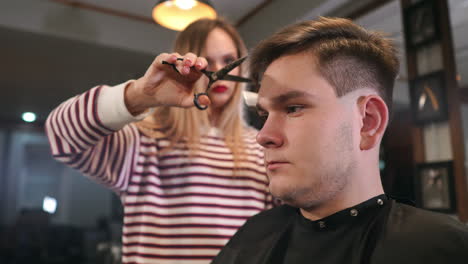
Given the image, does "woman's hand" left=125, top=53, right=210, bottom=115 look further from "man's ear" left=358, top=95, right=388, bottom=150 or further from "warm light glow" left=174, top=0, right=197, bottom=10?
"warm light glow" left=174, top=0, right=197, bottom=10

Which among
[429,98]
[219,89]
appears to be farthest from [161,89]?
[429,98]

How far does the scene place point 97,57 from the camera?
41.9 inches

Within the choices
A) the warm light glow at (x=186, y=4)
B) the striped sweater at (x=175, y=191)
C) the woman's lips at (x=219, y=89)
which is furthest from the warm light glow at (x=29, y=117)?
the warm light glow at (x=186, y=4)

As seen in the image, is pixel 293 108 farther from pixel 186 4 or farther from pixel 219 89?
pixel 186 4

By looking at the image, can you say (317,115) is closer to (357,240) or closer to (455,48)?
(357,240)

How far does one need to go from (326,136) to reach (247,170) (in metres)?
0.48

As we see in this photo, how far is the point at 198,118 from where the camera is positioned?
1.22m

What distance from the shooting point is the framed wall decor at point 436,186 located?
2.39 metres

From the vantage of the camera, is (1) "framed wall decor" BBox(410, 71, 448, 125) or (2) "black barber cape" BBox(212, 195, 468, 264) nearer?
(2) "black barber cape" BBox(212, 195, 468, 264)

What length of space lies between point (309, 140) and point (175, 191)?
55cm

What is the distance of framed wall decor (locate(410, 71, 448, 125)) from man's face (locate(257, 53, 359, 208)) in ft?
6.24

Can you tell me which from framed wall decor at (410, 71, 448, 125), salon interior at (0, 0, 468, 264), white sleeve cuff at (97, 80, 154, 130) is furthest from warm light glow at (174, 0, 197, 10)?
framed wall decor at (410, 71, 448, 125)

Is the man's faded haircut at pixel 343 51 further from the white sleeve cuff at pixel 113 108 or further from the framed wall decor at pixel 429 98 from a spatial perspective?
the framed wall decor at pixel 429 98

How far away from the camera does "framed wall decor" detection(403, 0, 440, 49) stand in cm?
256
